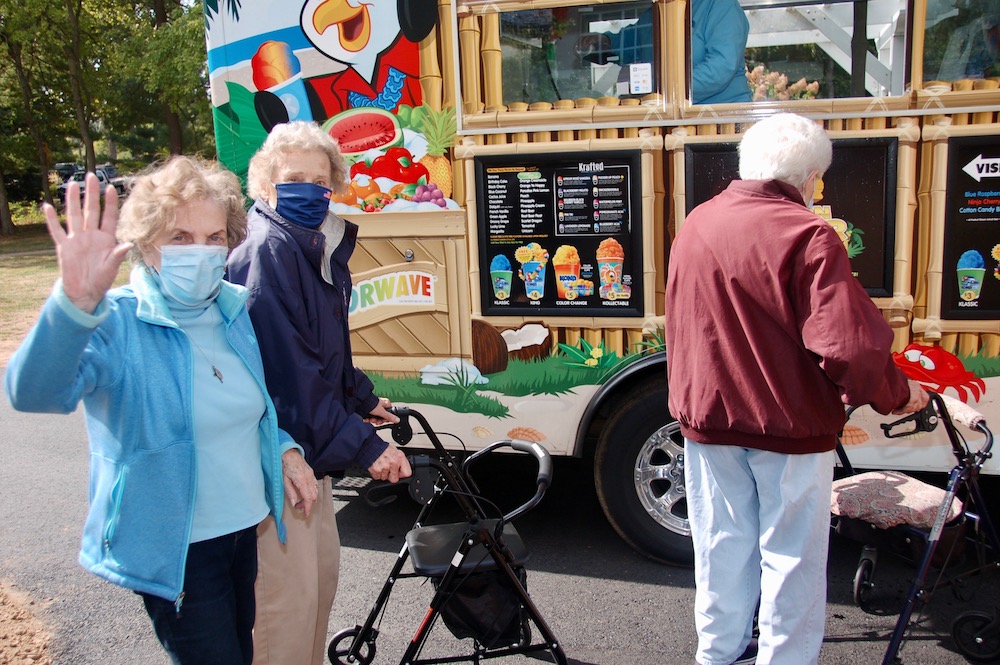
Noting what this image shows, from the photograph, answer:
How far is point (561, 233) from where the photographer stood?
12.5ft

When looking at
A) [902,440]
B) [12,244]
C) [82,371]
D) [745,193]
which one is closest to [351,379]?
[82,371]

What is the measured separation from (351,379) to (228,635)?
2.87 feet

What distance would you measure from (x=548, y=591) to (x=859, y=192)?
88.5 inches

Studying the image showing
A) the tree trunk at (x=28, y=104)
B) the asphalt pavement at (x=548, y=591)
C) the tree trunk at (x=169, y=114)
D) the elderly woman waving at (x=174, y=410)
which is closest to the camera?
the elderly woman waving at (x=174, y=410)

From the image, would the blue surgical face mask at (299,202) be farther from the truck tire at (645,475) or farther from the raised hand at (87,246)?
the truck tire at (645,475)

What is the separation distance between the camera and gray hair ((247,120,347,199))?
8.40ft

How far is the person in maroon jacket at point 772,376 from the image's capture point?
2.39m

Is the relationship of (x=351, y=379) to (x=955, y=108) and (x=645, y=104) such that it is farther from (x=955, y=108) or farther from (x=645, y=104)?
(x=955, y=108)

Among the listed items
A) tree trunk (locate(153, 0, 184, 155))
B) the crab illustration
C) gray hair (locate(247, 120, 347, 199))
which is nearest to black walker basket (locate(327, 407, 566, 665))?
gray hair (locate(247, 120, 347, 199))

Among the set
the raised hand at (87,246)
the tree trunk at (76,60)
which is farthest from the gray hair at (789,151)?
the tree trunk at (76,60)

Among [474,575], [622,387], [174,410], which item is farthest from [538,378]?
[174,410]

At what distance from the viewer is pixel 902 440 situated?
12.1 feet

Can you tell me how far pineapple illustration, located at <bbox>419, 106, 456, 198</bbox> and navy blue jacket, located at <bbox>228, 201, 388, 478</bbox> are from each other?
1.47 m

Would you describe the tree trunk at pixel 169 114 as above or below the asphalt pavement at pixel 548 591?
above
